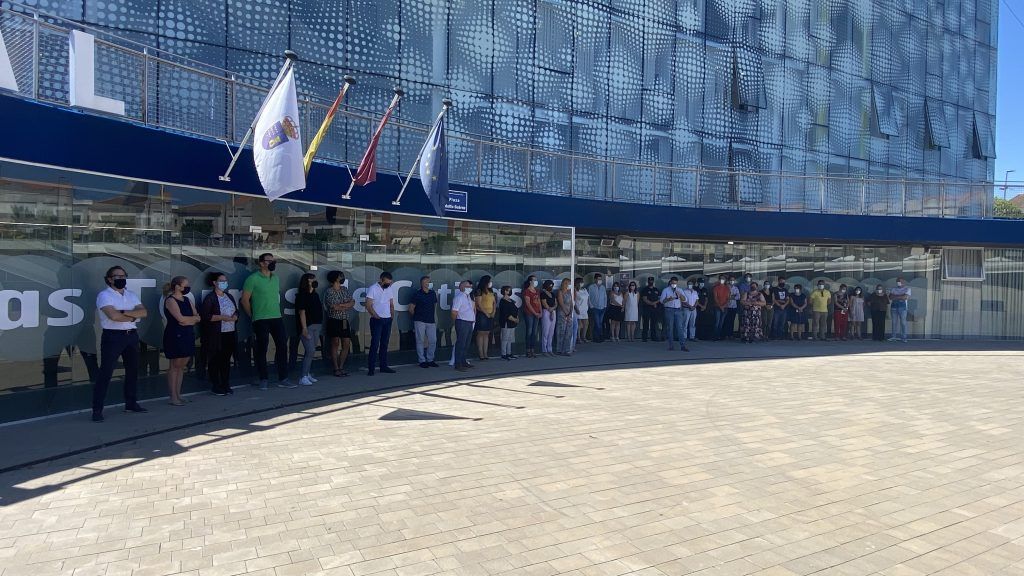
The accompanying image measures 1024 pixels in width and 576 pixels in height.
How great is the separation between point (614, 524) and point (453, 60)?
1870cm

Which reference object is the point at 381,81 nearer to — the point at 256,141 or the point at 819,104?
the point at 256,141

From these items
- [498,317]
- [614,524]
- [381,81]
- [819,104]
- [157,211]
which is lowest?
[614,524]

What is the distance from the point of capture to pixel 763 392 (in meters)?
11.1

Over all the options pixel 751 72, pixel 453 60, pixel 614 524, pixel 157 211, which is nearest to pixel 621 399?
pixel 614 524

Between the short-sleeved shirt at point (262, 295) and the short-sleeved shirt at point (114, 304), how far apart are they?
2071 mm

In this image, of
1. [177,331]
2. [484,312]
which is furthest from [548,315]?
[177,331]

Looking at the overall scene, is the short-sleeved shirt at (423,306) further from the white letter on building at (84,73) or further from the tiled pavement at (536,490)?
the white letter on building at (84,73)

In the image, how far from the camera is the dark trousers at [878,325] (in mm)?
21297

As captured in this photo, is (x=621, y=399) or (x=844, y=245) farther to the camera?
(x=844, y=245)

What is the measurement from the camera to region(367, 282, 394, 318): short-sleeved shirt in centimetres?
1218

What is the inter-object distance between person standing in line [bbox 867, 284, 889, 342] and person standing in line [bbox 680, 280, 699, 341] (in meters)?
6.00

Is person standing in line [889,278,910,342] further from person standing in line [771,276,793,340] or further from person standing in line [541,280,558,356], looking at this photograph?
person standing in line [541,280,558,356]

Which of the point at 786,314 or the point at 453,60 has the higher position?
the point at 453,60

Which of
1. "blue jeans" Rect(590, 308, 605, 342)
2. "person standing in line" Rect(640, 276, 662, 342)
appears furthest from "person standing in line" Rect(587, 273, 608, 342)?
"person standing in line" Rect(640, 276, 662, 342)
